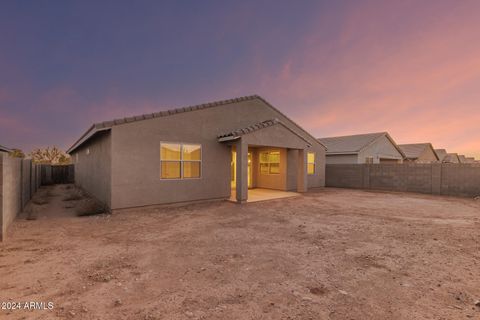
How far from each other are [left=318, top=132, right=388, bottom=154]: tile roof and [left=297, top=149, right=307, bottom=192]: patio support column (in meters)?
8.37

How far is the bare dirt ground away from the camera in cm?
250

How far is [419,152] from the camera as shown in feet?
83.7

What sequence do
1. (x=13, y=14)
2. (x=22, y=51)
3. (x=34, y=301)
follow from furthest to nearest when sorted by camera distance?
(x=22, y=51) < (x=13, y=14) < (x=34, y=301)

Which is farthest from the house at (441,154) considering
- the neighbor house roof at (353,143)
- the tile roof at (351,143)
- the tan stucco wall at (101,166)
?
the tan stucco wall at (101,166)

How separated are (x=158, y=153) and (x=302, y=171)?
9.05 m

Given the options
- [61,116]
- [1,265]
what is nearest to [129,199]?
[1,265]

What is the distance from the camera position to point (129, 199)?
788 centimetres

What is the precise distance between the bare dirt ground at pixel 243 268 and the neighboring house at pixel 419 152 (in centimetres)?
2285

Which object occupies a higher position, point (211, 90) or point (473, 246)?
point (211, 90)

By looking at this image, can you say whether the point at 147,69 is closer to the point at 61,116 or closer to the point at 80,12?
the point at 80,12

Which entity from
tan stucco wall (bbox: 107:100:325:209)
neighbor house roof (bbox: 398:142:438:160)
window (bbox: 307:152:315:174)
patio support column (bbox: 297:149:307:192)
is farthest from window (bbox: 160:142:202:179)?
neighbor house roof (bbox: 398:142:438:160)

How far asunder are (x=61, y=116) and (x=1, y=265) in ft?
81.0

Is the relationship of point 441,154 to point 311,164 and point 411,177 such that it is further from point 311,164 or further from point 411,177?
point 311,164

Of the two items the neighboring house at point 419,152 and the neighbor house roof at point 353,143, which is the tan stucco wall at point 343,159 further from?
the neighboring house at point 419,152
